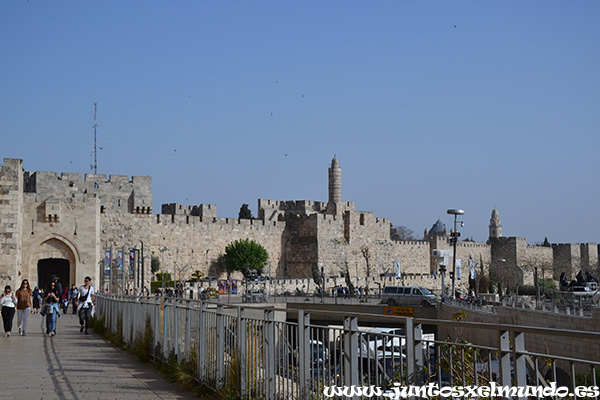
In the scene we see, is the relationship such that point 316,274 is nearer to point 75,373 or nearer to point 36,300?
point 36,300

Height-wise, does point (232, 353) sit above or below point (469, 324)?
below

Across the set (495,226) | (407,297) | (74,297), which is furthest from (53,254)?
(495,226)

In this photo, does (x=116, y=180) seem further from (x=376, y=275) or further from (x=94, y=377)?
(x=94, y=377)

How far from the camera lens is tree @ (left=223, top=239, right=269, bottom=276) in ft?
139

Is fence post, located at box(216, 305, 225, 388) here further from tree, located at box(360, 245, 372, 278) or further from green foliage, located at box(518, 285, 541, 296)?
green foliage, located at box(518, 285, 541, 296)

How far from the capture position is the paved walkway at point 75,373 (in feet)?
21.4

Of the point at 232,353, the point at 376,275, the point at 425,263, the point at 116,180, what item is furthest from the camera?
the point at 425,263

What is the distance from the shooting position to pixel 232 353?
6.11 m

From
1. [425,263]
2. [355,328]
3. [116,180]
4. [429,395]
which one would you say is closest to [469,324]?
[429,395]

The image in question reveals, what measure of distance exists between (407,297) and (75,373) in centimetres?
2331

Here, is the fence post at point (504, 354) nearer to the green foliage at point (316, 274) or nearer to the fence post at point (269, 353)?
the fence post at point (269, 353)

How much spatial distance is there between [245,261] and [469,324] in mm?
39245

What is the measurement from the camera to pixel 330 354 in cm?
452

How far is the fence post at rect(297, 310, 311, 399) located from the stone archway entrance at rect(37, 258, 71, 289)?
2399 cm
